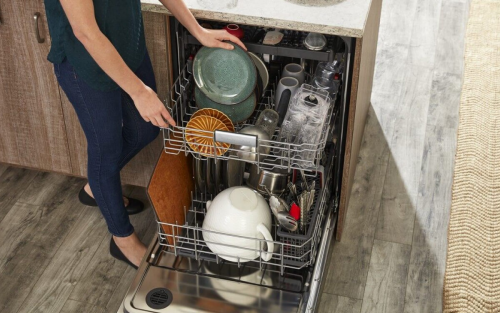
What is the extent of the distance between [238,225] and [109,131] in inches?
17.0

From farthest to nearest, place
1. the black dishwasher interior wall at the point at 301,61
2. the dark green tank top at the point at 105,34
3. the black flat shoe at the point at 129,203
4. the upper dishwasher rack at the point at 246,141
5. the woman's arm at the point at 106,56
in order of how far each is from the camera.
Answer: the black flat shoe at the point at 129,203
the black dishwasher interior wall at the point at 301,61
the upper dishwasher rack at the point at 246,141
the dark green tank top at the point at 105,34
the woman's arm at the point at 106,56

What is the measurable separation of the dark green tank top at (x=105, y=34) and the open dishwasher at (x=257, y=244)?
0.68 ft

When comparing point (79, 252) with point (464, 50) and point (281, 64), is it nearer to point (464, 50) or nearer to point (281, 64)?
point (281, 64)

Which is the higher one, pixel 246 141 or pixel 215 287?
pixel 246 141

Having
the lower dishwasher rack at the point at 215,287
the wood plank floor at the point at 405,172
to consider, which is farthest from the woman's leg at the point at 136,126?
the wood plank floor at the point at 405,172

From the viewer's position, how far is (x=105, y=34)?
5.40ft

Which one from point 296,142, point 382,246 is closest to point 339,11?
point 296,142

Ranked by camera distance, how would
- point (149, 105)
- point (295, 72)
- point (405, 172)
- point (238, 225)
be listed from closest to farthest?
point (149, 105) → point (238, 225) → point (295, 72) → point (405, 172)

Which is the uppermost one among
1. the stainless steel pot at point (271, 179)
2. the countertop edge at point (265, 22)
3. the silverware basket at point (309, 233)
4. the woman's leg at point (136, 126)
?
the countertop edge at point (265, 22)

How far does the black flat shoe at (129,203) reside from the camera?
7.73 feet

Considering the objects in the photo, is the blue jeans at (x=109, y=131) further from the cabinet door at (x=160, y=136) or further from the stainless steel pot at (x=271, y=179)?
the stainless steel pot at (x=271, y=179)

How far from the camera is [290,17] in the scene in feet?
5.76

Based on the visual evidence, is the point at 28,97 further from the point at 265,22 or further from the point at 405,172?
the point at 405,172

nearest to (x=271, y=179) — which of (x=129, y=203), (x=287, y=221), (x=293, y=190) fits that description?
(x=293, y=190)
